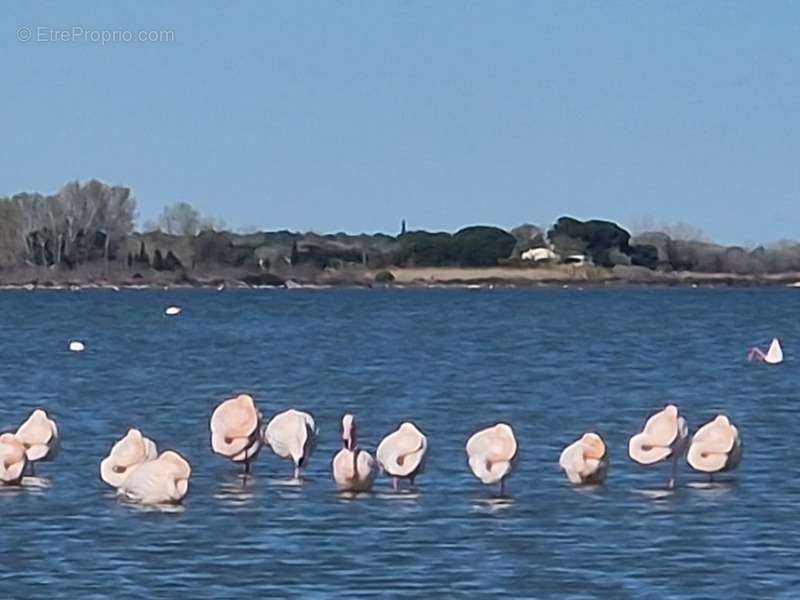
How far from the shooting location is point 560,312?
110 metres

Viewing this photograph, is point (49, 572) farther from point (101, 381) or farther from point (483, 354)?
point (483, 354)

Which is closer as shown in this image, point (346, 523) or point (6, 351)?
point (346, 523)

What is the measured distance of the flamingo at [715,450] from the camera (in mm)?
24672

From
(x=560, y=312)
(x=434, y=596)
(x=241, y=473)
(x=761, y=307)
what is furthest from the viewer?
(x=761, y=307)

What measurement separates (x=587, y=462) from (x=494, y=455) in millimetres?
1172

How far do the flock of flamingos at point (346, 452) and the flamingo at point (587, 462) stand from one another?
1cm

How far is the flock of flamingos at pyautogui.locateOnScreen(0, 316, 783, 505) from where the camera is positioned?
22.6 meters

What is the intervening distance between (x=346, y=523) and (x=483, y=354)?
4033 cm

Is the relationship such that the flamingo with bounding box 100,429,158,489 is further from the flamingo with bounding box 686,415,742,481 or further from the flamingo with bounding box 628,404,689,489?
the flamingo with bounding box 686,415,742,481

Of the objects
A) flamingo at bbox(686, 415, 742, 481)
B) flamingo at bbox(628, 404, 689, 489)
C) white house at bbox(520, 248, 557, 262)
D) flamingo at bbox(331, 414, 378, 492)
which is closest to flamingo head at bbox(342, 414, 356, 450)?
flamingo at bbox(331, 414, 378, 492)

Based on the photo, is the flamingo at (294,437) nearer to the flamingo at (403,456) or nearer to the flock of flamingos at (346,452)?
the flock of flamingos at (346,452)

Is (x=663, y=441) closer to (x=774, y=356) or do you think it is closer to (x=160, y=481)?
(x=160, y=481)

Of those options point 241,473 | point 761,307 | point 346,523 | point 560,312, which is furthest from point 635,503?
point 761,307

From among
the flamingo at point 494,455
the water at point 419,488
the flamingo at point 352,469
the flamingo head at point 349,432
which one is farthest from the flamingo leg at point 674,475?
the flamingo head at point 349,432
